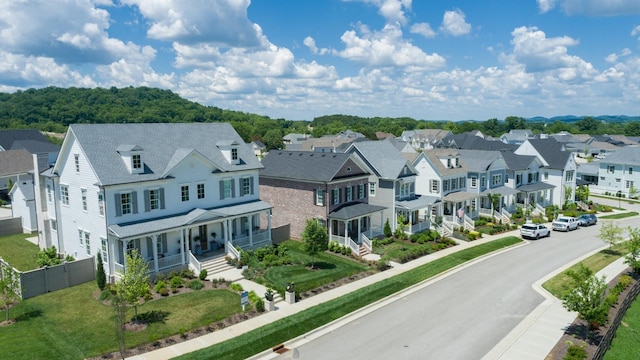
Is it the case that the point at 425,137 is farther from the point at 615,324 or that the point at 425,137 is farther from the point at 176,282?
the point at 176,282

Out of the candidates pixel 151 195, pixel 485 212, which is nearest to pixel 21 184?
pixel 151 195

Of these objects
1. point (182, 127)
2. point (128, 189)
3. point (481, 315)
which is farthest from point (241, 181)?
point (481, 315)

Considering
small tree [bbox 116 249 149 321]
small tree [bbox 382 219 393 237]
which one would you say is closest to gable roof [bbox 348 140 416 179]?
small tree [bbox 382 219 393 237]

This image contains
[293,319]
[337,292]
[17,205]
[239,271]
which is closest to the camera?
[293,319]

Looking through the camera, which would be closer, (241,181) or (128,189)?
(128,189)

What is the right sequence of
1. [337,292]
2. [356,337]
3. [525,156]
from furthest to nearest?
[525,156], [337,292], [356,337]

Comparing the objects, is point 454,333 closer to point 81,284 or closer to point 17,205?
point 81,284

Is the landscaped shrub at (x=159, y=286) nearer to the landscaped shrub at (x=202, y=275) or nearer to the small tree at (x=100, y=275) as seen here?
the landscaped shrub at (x=202, y=275)

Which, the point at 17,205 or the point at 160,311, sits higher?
the point at 17,205
